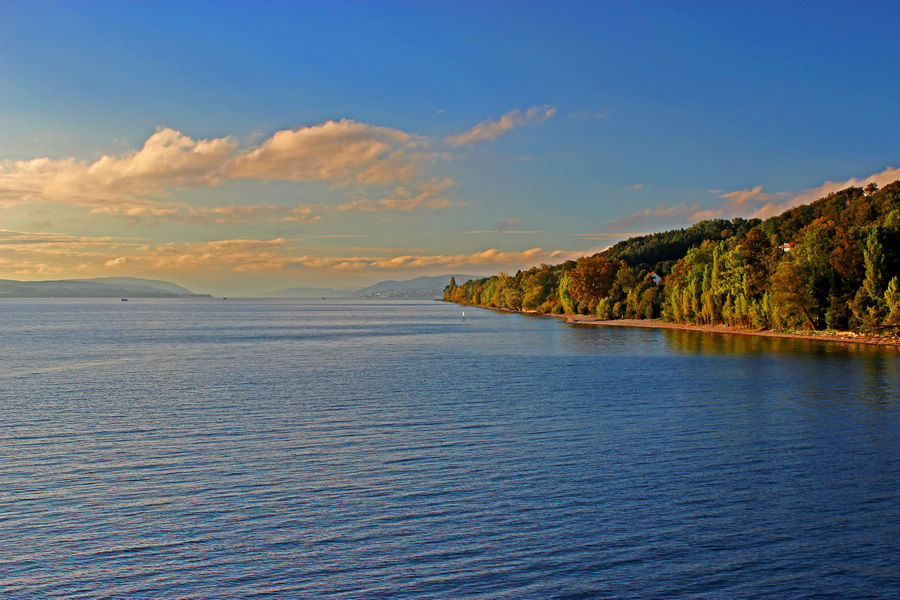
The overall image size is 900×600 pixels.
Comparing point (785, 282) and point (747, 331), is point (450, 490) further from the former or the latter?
point (747, 331)

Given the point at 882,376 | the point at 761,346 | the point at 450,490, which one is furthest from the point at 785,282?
the point at 450,490

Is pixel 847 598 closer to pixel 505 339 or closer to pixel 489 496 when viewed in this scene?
pixel 489 496

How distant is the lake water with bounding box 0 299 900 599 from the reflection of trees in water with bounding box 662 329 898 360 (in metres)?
23.3

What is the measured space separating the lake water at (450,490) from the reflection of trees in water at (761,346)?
2335 centimetres

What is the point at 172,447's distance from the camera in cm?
2364

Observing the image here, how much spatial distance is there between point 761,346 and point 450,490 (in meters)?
60.7

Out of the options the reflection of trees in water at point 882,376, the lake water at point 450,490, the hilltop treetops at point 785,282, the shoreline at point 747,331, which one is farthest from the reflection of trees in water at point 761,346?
the lake water at point 450,490

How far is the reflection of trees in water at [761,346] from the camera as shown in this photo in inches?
2400

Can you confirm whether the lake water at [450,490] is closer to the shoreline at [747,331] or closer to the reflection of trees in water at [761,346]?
the reflection of trees in water at [761,346]

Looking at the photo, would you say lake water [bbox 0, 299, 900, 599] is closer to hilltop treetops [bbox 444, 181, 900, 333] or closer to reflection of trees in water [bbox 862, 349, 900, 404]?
reflection of trees in water [bbox 862, 349, 900, 404]

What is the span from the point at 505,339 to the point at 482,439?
60540mm

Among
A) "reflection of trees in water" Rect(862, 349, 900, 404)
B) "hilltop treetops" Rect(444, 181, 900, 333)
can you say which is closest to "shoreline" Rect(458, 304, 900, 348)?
"hilltop treetops" Rect(444, 181, 900, 333)

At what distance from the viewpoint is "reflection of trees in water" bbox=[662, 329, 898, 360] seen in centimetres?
6097

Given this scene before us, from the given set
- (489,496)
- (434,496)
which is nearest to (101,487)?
(434,496)
